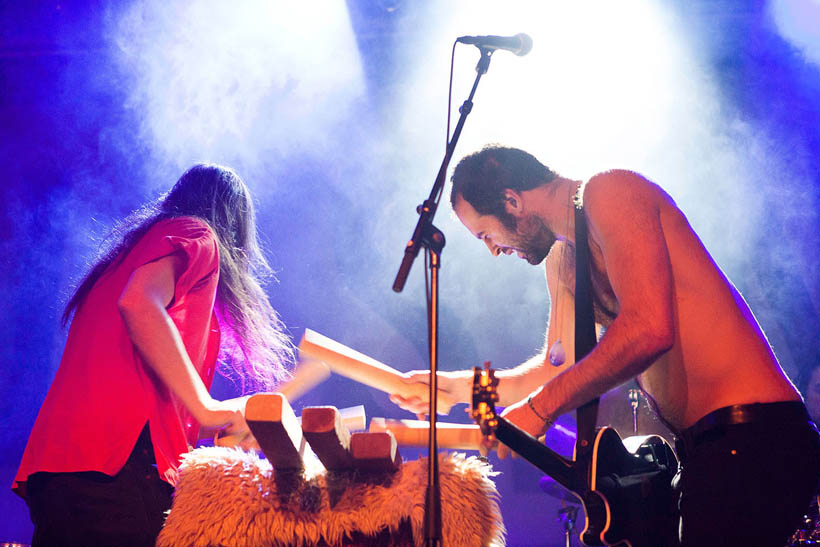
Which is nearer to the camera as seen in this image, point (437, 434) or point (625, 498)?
point (437, 434)

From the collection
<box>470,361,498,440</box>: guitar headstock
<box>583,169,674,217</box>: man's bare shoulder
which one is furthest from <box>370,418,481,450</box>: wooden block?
<box>583,169,674,217</box>: man's bare shoulder

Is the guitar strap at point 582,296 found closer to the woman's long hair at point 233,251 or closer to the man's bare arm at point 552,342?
the man's bare arm at point 552,342

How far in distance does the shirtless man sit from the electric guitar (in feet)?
0.36

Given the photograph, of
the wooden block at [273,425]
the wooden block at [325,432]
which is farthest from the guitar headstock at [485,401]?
the wooden block at [273,425]

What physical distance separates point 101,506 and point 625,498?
5.01 feet

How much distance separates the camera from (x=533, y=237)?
250 cm

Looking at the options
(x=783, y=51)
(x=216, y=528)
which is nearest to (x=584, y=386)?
(x=216, y=528)

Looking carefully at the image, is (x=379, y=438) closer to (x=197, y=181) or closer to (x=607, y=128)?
(x=197, y=181)

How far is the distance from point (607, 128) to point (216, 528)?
17.9 ft

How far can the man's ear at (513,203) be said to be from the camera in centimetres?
246

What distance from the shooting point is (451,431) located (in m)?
1.78

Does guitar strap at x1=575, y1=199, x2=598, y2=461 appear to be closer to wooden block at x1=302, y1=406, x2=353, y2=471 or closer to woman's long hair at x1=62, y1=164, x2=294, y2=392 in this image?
wooden block at x1=302, y1=406, x2=353, y2=471

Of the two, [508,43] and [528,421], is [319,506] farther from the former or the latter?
[508,43]

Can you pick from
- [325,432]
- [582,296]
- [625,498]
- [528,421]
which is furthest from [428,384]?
[325,432]
